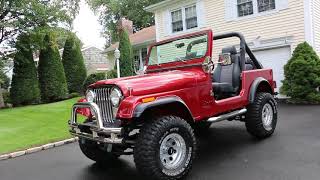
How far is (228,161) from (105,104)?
2.16 m

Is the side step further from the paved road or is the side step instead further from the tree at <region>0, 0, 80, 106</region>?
the tree at <region>0, 0, 80, 106</region>

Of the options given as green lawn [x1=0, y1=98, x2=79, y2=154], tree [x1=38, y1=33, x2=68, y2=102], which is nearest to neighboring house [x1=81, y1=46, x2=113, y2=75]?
tree [x1=38, y1=33, x2=68, y2=102]

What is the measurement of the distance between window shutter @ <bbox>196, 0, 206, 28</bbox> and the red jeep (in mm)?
10391

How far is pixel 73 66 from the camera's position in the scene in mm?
23344

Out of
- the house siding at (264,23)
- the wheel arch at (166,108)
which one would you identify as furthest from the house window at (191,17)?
the wheel arch at (166,108)

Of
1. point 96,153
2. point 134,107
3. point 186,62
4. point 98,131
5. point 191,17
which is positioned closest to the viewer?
point 134,107

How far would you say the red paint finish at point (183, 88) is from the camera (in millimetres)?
4969

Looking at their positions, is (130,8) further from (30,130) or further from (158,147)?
(158,147)

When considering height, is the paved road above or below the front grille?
below

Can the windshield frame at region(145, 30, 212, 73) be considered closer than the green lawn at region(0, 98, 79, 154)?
Yes

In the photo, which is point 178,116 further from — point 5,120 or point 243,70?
point 5,120

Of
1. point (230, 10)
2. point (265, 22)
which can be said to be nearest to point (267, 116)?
point (265, 22)

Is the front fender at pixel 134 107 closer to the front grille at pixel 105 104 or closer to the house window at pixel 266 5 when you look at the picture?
the front grille at pixel 105 104

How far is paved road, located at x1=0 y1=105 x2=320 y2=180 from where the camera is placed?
17.2 ft
